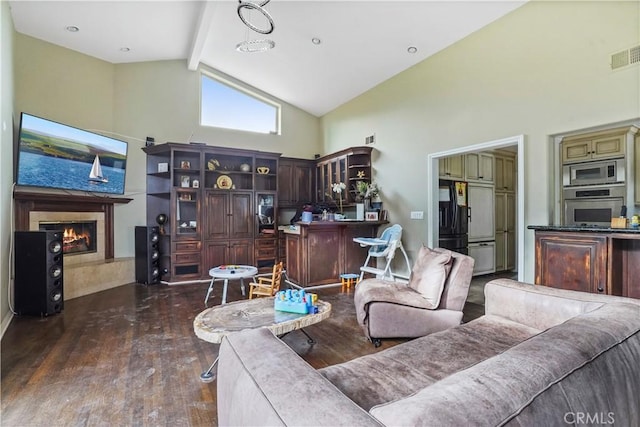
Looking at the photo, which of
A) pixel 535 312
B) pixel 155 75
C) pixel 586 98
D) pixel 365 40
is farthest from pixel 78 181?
pixel 586 98

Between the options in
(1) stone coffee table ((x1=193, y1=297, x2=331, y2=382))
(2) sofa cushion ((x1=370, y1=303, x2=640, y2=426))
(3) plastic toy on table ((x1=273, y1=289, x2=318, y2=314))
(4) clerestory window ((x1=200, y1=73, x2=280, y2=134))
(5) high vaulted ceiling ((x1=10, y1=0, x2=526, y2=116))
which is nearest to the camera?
(2) sofa cushion ((x1=370, y1=303, x2=640, y2=426))

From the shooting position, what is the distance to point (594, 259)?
2814mm

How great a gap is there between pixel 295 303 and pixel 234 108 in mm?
5486

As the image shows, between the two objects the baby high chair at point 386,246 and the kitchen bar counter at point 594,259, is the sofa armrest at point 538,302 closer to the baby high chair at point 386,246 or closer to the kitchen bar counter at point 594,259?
the kitchen bar counter at point 594,259

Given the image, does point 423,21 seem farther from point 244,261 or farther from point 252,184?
point 244,261

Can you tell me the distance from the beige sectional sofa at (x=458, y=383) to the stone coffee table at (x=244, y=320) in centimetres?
83

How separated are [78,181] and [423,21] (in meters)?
5.51

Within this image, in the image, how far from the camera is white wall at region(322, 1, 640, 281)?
3.05 metres

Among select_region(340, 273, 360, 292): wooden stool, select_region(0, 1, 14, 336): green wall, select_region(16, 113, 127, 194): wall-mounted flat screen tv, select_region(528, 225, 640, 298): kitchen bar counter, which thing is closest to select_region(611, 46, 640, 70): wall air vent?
select_region(528, 225, 640, 298): kitchen bar counter

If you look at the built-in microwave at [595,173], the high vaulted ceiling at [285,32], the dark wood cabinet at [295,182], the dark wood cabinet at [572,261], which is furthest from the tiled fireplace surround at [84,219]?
the built-in microwave at [595,173]

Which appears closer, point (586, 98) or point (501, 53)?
point (586, 98)

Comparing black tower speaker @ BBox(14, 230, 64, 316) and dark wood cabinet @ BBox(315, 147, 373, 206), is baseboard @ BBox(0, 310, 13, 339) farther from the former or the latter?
dark wood cabinet @ BBox(315, 147, 373, 206)

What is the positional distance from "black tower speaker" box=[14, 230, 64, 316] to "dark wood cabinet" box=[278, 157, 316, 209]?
408cm

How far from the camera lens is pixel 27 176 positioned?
164 inches
